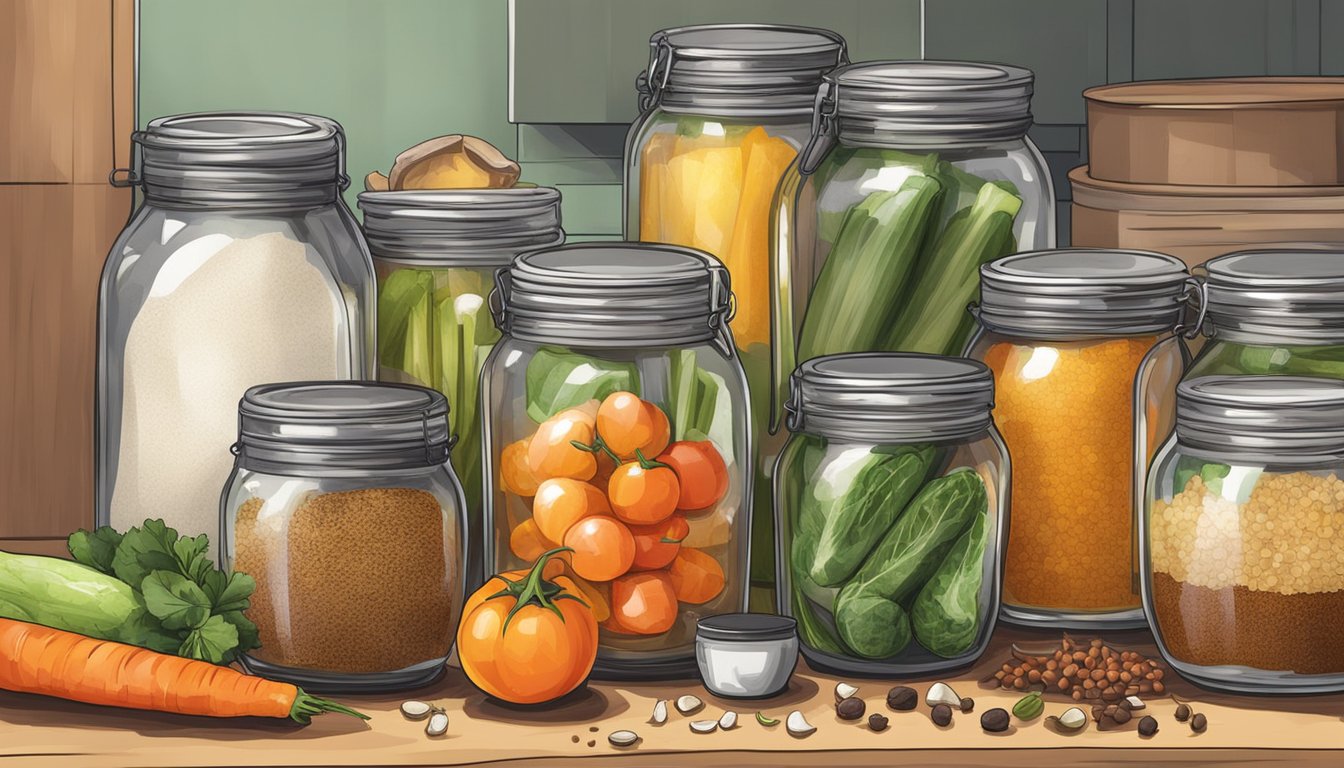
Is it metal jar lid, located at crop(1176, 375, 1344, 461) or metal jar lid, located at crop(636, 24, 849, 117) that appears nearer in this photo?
metal jar lid, located at crop(1176, 375, 1344, 461)

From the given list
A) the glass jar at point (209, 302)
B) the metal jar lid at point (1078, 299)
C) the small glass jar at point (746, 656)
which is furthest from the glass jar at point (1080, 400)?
the glass jar at point (209, 302)

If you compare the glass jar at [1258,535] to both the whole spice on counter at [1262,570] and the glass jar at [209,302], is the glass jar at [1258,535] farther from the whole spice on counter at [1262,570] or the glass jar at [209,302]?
the glass jar at [209,302]

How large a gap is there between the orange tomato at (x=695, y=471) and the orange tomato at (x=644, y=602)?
0.17ft

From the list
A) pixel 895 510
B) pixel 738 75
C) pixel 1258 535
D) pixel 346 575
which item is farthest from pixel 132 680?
pixel 1258 535

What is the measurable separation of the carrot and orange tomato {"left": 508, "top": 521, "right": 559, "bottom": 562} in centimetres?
15

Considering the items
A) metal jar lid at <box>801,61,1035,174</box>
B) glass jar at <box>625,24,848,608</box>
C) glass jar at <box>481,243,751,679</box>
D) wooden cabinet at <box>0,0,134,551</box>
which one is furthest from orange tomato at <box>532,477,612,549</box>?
wooden cabinet at <box>0,0,134,551</box>

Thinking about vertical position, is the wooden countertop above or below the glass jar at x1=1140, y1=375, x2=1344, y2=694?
below

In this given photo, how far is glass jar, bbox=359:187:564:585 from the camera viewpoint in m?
1.26

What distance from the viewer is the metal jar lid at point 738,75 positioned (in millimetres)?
1307

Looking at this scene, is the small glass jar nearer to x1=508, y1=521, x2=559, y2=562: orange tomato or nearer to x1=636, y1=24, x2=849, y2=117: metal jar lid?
x1=508, y1=521, x2=559, y2=562: orange tomato

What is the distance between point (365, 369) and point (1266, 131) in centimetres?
69

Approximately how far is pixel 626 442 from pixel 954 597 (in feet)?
0.78

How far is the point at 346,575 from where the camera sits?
1.10 metres

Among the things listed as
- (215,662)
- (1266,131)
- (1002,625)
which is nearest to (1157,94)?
(1266,131)
